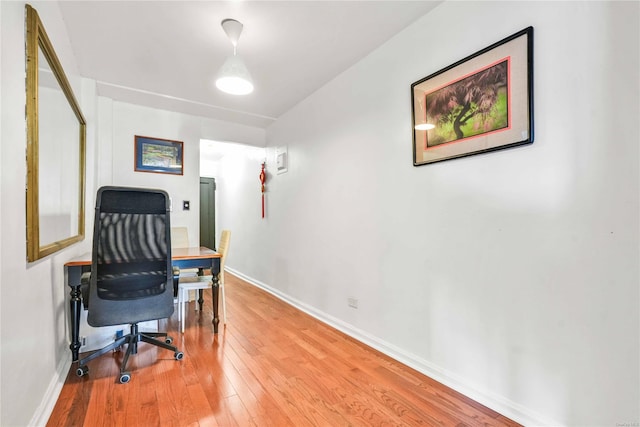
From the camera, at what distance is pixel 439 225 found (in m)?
2.04

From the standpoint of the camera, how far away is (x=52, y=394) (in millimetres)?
1705

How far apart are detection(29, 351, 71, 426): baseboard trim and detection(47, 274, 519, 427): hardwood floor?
4 centimetres

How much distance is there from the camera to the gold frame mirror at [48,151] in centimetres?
144

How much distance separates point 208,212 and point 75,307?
4759mm

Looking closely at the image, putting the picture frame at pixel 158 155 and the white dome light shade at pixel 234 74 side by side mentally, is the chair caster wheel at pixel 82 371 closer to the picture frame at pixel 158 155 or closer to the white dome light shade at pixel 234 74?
the white dome light shade at pixel 234 74

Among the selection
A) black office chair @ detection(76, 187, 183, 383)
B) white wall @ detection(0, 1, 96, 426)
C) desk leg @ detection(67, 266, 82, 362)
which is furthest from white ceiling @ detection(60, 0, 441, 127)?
desk leg @ detection(67, 266, 82, 362)

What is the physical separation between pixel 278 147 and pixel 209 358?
9.56 ft

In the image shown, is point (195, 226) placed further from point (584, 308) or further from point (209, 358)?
point (584, 308)

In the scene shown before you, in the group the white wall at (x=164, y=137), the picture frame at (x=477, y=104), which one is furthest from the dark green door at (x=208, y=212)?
the picture frame at (x=477, y=104)

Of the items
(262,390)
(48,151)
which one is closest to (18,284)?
(48,151)

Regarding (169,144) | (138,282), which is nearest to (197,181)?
(169,144)

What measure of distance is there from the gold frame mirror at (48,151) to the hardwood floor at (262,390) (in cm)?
94

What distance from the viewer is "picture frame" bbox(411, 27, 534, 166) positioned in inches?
62.5

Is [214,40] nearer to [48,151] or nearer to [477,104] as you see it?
[48,151]
